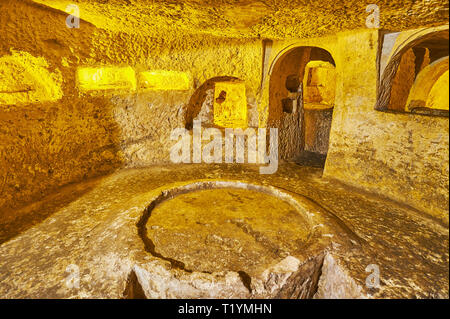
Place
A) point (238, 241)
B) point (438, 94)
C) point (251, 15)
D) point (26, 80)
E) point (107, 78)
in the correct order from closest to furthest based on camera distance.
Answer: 1. point (238, 241)
2. point (251, 15)
3. point (26, 80)
4. point (107, 78)
5. point (438, 94)

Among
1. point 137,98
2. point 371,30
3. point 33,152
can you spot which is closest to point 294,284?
point 371,30

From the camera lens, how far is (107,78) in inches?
196

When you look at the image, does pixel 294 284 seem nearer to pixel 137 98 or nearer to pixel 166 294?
pixel 166 294

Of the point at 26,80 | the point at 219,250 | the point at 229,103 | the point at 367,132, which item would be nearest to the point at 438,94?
the point at 367,132

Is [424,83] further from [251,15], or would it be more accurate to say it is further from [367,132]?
[251,15]

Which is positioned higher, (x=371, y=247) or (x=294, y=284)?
(x=371, y=247)

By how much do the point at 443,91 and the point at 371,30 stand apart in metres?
7.15

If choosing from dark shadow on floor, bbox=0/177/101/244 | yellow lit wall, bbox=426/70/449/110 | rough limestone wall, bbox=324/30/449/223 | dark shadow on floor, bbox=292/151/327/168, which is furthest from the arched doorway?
dark shadow on floor, bbox=0/177/101/244

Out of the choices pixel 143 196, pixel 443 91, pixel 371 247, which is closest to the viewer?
pixel 371 247

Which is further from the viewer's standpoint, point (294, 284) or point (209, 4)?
point (209, 4)

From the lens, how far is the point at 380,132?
3705mm

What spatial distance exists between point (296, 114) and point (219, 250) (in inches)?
179

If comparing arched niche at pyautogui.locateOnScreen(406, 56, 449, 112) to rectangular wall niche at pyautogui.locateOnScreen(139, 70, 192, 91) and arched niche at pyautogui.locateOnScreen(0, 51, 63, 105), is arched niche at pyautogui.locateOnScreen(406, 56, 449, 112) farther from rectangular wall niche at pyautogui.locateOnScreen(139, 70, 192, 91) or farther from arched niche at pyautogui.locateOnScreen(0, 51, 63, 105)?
arched niche at pyautogui.locateOnScreen(0, 51, 63, 105)

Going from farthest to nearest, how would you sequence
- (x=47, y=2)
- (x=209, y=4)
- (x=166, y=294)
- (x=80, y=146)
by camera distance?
(x=80, y=146)
(x=47, y=2)
(x=209, y=4)
(x=166, y=294)
